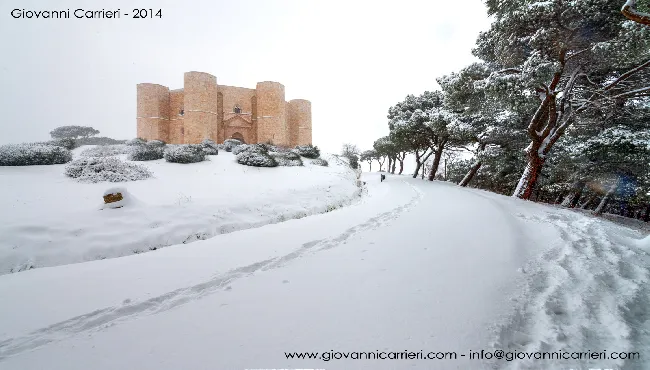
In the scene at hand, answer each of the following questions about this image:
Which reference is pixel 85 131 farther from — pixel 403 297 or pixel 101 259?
pixel 403 297

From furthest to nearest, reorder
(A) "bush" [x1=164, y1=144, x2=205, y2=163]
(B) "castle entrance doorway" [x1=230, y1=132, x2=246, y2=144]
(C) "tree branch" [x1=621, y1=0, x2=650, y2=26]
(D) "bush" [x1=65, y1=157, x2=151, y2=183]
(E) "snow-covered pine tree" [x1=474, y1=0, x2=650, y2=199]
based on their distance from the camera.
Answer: (B) "castle entrance doorway" [x1=230, y1=132, x2=246, y2=144] → (A) "bush" [x1=164, y1=144, x2=205, y2=163] → (D) "bush" [x1=65, y1=157, x2=151, y2=183] → (E) "snow-covered pine tree" [x1=474, y1=0, x2=650, y2=199] → (C) "tree branch" [x1=621, y1=0, x2=650, y2=26]

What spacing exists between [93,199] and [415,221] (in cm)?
777

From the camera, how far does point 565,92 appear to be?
8.16 meters

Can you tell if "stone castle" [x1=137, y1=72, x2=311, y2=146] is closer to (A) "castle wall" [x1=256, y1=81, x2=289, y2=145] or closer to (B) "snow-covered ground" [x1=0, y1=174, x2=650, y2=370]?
(A) "castle wall" [x1=256, y1=81, x2=289, y2=145]

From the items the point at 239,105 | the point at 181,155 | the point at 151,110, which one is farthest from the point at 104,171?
the point at 151,110

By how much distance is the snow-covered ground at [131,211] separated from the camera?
3883 millimetres

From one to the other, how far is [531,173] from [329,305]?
11.4 m

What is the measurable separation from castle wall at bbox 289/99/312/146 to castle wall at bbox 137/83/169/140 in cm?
1496

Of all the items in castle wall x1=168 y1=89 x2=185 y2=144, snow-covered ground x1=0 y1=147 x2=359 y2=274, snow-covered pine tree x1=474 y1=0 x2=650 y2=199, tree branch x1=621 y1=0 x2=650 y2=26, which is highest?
castle wall x1=168 y1=89 x2=185 y2=144

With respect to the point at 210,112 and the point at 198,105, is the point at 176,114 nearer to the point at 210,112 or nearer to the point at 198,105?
the point at 198,105

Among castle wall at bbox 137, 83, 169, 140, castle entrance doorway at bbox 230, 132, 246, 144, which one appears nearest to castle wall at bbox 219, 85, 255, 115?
castle entrance doorway at bbox 230, 132, 246, 144

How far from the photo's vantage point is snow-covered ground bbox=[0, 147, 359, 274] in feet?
12.7

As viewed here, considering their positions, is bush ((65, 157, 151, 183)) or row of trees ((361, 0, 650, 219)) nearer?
row of trees ((361, 0, 650, 219))

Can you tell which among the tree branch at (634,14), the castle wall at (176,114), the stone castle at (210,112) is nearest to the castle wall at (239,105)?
the stone castle at (210,112)
